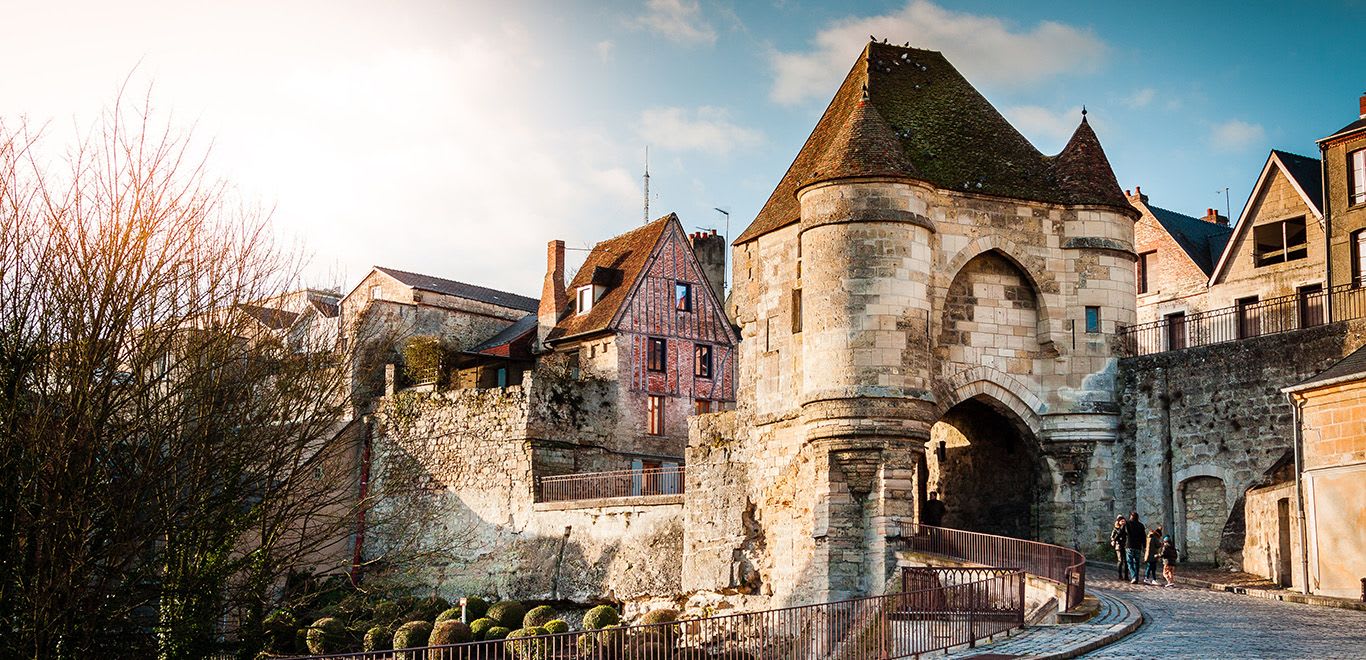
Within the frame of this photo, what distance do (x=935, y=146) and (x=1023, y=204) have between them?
1.85 m

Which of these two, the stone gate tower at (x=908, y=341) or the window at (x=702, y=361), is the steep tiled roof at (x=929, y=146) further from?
the window at (x=702, y=361)

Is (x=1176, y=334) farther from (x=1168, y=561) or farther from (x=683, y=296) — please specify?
→ (x=1168, y=561)

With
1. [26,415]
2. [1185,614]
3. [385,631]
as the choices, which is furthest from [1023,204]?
[26,415]

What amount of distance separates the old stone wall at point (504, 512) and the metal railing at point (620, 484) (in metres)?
0.56

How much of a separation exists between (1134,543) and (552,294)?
22886 mm

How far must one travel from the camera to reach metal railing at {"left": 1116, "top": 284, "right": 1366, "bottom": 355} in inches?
1209

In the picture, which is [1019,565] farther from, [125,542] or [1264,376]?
[125,542]

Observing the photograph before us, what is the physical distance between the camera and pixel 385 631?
32969 mm

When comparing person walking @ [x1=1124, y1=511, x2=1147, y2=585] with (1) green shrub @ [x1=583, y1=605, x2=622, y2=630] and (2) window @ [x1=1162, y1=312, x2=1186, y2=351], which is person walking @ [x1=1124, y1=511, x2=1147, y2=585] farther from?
(2) window @ [x1=1162, y1=312, x2=1186, y2=351]

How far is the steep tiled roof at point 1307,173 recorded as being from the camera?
36.5 metres

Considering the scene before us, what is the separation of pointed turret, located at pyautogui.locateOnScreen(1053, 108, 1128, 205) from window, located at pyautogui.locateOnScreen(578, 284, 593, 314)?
55.2 feet

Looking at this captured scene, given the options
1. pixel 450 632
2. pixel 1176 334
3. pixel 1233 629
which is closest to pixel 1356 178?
pixel 1176 334

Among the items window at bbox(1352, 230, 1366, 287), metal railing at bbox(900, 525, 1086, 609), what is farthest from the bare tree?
window at bbox(1352, 230, 1366, 287)

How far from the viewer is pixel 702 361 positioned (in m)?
43.4
